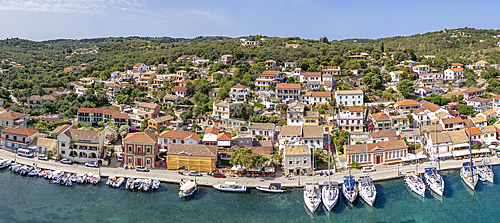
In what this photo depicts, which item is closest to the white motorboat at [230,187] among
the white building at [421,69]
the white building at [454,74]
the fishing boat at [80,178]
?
the fishing boat at [80,178]

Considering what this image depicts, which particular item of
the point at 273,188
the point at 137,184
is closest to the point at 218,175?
the point at 273,188

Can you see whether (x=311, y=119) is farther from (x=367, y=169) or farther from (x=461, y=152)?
(x=461, y=152)

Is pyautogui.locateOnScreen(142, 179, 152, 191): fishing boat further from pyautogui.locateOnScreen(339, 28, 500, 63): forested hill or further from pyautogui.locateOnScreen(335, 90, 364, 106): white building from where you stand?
pyautogui.locateOnScreen(339, 28, 500, 63): forested hill

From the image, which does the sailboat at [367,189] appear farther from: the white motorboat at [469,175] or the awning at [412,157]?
the white motorboat at [469,175]

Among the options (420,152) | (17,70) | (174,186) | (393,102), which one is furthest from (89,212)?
(17,70)

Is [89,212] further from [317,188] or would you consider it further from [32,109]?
[32,109]
